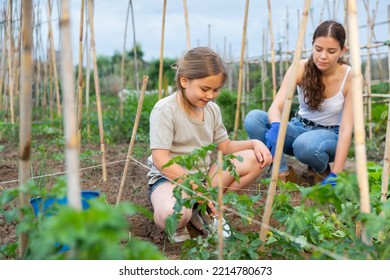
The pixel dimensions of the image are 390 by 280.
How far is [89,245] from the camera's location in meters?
0.99

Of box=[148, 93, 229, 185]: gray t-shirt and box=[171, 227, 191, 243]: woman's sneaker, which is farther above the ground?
box=[148, 93, 229, 185]: gray t-shirt

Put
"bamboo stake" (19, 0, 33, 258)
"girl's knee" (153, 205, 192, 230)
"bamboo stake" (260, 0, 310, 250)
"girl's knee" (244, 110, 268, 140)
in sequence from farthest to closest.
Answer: "girl's knee" (244, 110, 268, 140) → "girl's knee" (153, 205, 192, 230) → "bamboo stake" (260, 0, 310, 250) → "bamboo stake" (19, 0, 33, 258)

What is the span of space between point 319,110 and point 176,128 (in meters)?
1.13

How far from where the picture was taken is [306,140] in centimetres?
320

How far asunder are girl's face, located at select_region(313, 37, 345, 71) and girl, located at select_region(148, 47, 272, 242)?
672 mm

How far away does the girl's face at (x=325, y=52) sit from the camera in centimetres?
286

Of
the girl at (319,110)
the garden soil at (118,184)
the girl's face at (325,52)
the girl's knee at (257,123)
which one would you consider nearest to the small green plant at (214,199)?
the garden soil at (118,184)

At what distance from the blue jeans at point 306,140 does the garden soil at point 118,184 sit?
0.78ft

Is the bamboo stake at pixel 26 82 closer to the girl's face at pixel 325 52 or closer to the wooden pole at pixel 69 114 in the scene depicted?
the wooden pole at pixel 69 114

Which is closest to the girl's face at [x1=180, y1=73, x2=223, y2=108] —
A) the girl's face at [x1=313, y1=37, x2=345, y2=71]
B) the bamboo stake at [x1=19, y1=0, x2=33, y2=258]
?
the girl's face at [x1=313, y1=37, x2=345, y2=71]

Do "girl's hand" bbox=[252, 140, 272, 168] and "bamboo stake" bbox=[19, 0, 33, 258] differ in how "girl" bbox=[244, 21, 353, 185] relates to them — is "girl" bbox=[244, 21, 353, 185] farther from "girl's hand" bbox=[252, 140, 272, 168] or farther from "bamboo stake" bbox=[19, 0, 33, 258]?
"bamboo stake" bbox=[19, 0, 33, 258]

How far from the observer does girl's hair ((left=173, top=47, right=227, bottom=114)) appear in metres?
2.32

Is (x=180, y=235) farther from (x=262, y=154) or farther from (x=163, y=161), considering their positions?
(x=262, y=154)
